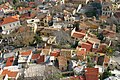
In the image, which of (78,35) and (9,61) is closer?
(9,61)

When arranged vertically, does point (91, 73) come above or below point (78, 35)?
below

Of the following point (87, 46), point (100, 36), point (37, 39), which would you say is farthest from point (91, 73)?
point (100, 36)

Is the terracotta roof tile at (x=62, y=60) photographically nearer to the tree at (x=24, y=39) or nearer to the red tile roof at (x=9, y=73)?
the red tile roof at (x=9, y=73)

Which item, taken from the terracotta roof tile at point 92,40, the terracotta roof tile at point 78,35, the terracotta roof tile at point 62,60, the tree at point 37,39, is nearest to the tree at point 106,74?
the terracotta roof tile at point 62,60

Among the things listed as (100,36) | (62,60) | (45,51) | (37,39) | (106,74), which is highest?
(37,39)

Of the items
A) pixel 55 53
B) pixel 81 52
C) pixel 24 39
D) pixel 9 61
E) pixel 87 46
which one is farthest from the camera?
pixel 24 39

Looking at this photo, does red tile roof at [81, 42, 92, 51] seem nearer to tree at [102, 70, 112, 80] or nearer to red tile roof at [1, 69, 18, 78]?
tree at [102, 70, 112, 80]

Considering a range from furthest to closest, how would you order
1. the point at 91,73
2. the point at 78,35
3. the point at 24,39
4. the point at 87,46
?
1. the point at 78,35
2. the point at 24,39
3. the point at 87,46
4. the point at 91,73

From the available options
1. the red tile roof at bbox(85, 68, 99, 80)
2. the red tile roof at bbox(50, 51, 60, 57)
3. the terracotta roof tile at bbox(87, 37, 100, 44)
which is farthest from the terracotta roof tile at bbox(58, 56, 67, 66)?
the terracotta roof tile at bbox(87, 37, 100, 44)

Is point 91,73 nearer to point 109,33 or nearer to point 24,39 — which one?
point 24,39

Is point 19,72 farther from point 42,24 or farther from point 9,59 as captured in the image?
point 42,24
